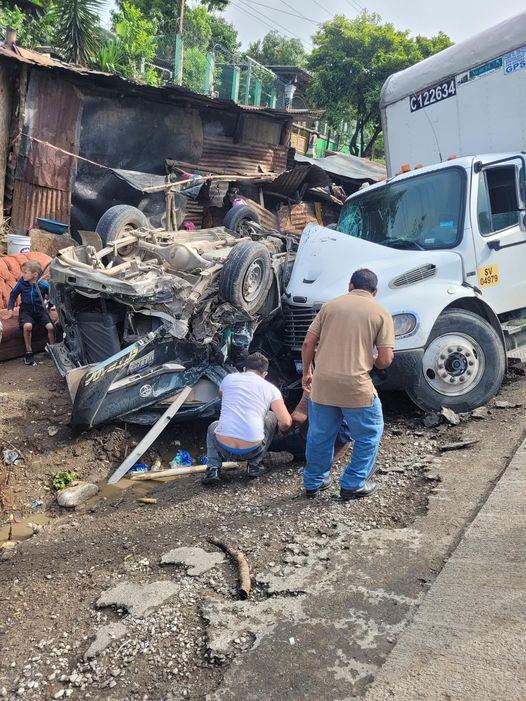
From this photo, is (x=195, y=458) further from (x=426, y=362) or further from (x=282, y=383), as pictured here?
(x=426, y=362)

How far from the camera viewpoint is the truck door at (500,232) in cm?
561

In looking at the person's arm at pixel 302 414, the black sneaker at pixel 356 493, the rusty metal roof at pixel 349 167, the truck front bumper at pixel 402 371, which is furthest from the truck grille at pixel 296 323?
the rusty metal roof at pixel 349 167

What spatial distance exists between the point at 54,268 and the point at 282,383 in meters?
2.50

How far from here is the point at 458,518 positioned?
11.2ft

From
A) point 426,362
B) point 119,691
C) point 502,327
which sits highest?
point 502,327

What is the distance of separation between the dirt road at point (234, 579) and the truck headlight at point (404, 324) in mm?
850

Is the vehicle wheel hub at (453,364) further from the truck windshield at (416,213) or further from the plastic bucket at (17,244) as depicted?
the plastic bucket at (17,244)

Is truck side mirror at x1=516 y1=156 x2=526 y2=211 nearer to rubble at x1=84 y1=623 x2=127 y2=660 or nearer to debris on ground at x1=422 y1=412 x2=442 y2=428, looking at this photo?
debris on ground at x1=422 y1=412 x2=442 y2=428

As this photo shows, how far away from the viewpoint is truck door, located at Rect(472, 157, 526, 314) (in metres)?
5.61

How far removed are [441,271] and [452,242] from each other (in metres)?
0.38

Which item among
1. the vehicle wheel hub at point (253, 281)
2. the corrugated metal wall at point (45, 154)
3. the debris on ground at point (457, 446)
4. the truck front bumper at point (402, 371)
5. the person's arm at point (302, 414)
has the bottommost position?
the debris on ground at point (457, 446)

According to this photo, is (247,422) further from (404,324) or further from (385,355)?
(404,324)

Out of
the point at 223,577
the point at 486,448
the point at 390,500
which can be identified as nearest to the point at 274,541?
the point at 223,577

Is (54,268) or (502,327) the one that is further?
(502,327)
